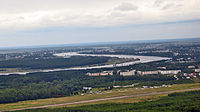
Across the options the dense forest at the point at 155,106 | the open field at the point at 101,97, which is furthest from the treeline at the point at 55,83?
the dense forest at the point at 155,106

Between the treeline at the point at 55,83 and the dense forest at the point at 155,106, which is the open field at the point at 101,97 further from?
the dense forest at the point at 155,106

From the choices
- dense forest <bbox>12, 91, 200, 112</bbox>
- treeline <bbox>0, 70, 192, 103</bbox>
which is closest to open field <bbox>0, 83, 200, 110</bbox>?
treeline <bbox>0, 70, 192, 103</bbox>

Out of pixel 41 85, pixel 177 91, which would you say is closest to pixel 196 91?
pixel 177 91

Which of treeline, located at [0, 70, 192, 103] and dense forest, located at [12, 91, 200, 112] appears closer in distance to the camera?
dense forest, located at [12, 91, 200, 112]

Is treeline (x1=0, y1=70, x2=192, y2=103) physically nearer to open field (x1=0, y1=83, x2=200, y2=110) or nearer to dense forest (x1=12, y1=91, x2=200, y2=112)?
open field (x1=0, y1=83, x2=200, y2=110)

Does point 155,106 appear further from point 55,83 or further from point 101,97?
point 55,83

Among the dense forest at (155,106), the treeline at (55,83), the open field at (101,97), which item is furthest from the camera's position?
the treeline at (55,83)

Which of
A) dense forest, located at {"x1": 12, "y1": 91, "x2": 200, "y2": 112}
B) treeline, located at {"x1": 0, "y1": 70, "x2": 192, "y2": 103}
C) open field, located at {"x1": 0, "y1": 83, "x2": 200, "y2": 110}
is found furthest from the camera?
treeline, located at {"x1": 0, "y1": 70, "x2": 192, "y2": 103}
